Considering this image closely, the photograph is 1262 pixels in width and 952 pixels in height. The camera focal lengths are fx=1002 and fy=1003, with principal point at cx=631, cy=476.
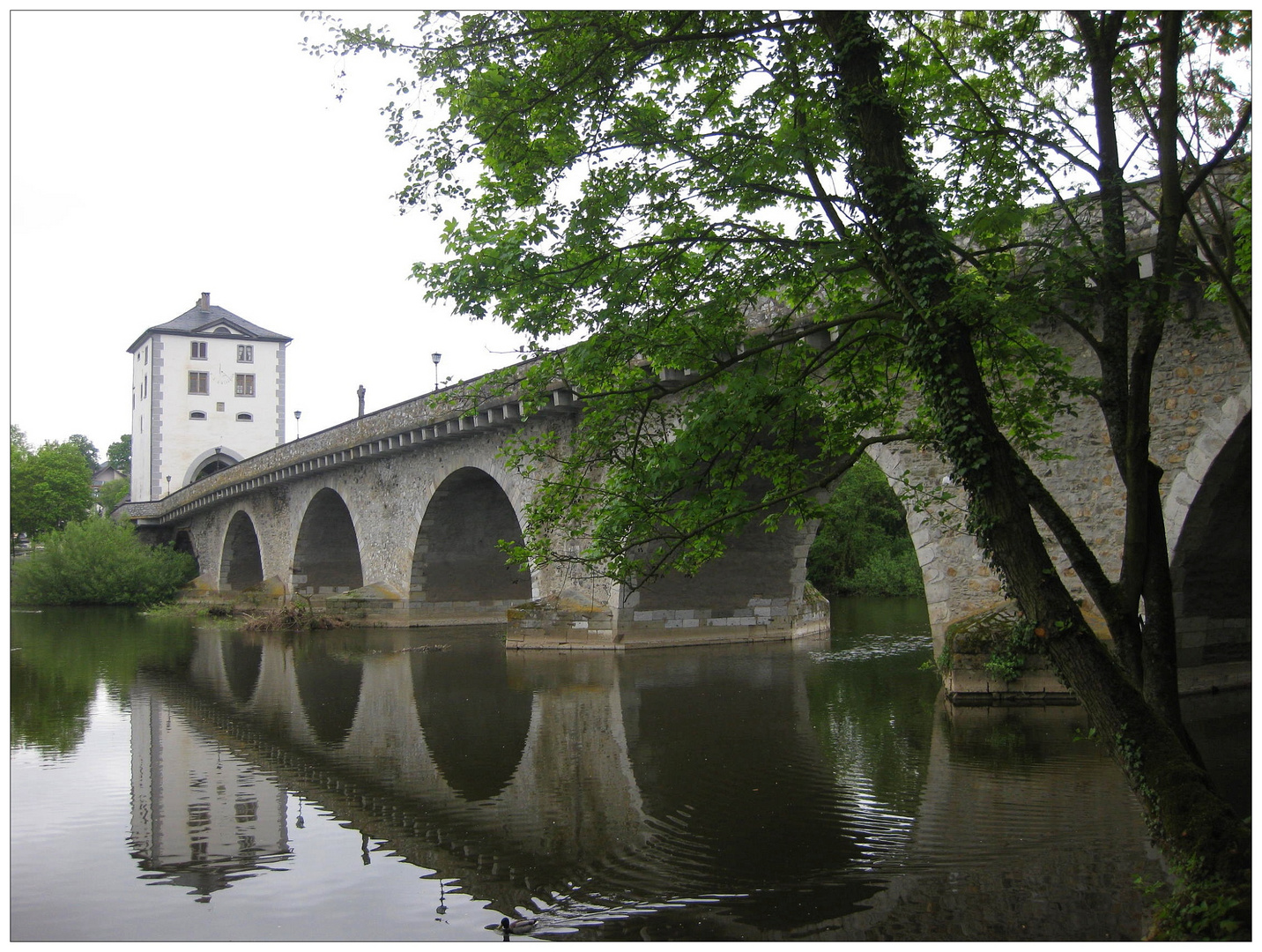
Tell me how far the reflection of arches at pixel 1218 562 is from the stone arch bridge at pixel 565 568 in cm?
2

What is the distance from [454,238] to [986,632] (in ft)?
23.7

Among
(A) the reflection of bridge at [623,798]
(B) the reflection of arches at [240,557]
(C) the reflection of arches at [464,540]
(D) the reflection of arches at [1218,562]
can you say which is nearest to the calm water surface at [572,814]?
(A) the reflection of bridge at [623,798]

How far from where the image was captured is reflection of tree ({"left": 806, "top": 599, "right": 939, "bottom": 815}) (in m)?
7.30

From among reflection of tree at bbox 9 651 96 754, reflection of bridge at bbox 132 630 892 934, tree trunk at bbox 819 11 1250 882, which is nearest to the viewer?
tree trunk at bbox 819 11 1250 882

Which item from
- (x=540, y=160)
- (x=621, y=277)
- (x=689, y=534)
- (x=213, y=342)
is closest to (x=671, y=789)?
(x=689, y=534)

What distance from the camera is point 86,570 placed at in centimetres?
3269

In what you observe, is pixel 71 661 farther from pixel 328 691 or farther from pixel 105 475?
pixel 105 475

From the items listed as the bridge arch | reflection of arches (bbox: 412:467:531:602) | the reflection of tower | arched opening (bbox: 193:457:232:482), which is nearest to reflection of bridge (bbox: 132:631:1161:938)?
the reflection of tower

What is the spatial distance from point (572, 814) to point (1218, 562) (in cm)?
699

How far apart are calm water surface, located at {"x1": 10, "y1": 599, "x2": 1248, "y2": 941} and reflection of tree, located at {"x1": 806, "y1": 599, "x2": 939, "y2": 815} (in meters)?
0.05

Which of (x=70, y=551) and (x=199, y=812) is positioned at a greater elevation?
(x=70, y=551)

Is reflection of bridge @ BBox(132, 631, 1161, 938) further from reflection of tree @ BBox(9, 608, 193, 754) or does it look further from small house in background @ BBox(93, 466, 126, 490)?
small house in background @ BBox(93, 466, 126, 490)

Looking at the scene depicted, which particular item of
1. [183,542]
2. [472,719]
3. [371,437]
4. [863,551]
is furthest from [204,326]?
[472,719]

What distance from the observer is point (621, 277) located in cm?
557
